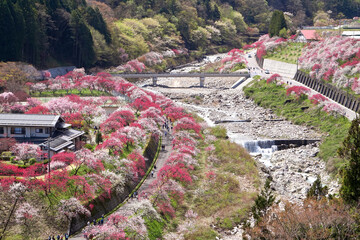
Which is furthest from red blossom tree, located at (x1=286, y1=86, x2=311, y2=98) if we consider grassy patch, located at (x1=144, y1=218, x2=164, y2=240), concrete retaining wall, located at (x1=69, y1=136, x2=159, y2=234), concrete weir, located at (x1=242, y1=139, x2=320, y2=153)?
grassy patch, located at (x1=144, y1=218, x2=164, y2=240)

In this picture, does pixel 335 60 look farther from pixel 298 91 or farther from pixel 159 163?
pixel 159 163

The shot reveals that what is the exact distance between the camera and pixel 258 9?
154m

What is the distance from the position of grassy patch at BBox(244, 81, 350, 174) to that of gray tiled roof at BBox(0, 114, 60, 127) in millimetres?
25486

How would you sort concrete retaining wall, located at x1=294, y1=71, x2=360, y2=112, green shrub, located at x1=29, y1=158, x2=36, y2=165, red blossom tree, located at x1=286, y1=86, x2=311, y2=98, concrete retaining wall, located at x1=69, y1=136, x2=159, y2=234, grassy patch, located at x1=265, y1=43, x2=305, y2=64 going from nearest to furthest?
concrete retaining wall, located at x1=69, y1=136, x2=159, y2=234 < green shrub, located at x1=29, y1=158, x2=36, y2=165 < concrete retaining wall, located at x1=294, y1=71, x2=360, y2=112 < red blossom tree, located at x1=286, y1=86, x2=311, y2=98 < grassy patch, located at x1=265, y1=43, x2=305, y2=64

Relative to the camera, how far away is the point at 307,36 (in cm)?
10206

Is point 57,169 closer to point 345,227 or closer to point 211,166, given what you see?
point 211,166

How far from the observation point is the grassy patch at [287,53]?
9179cm

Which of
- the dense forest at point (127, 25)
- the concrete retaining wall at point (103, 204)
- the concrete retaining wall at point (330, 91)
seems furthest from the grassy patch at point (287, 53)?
the concrete retaining wall at point (103, 204)

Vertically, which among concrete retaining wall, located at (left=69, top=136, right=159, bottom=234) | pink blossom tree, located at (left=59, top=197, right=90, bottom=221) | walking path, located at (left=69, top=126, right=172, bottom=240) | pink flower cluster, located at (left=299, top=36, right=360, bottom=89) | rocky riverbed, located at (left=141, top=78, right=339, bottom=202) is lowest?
rocky riverbed, located at (left=141, top=78, right=339, bottom=202)

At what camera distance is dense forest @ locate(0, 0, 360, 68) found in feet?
249

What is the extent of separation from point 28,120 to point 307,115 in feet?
123

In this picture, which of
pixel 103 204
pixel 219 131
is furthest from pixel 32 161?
pixel 219 131

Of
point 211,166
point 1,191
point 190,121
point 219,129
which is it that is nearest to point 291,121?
point 219,129

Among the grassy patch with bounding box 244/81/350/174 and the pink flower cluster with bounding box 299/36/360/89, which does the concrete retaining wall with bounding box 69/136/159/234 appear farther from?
the pink flower cluster with bounding box 299/36/360/89
